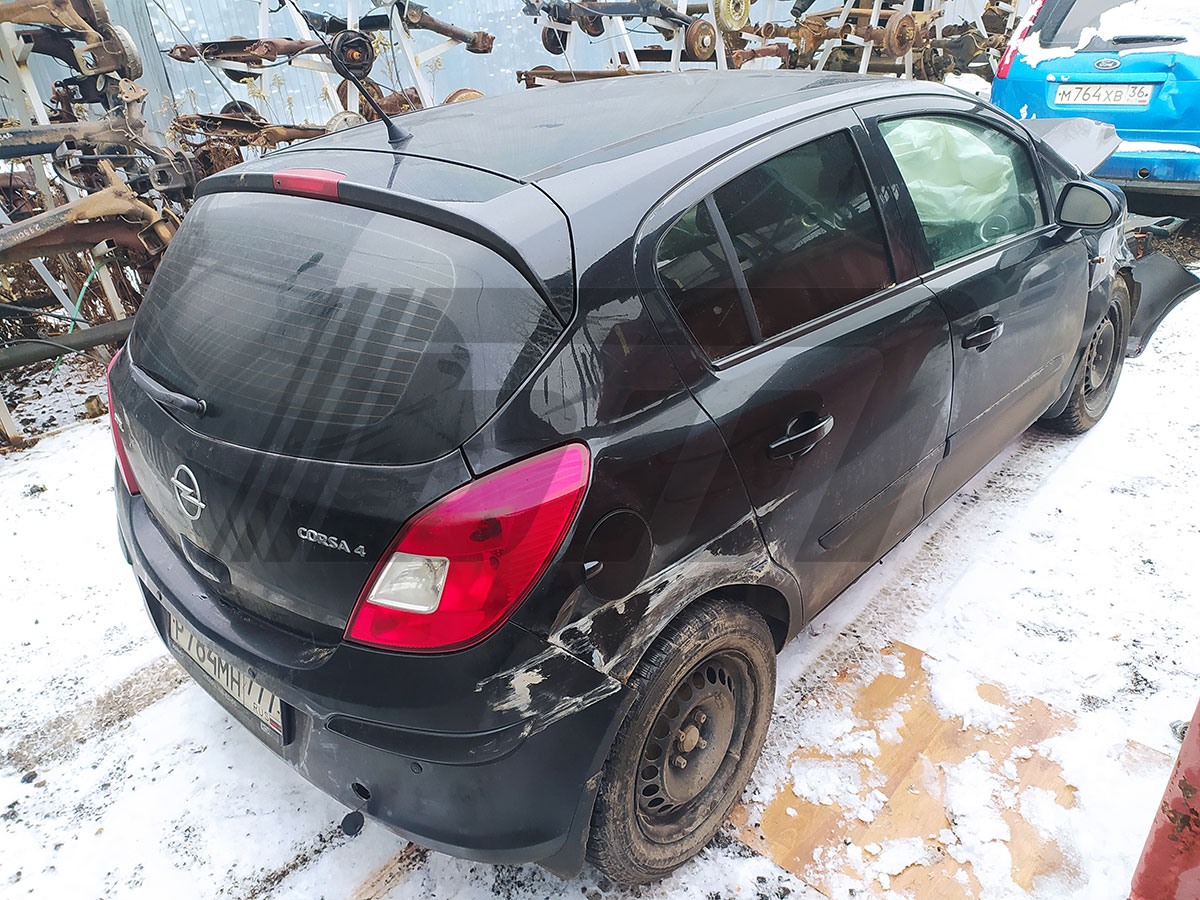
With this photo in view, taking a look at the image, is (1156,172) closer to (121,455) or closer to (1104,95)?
(1104,95)

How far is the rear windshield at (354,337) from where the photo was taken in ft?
4.44

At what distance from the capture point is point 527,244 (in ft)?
4.63

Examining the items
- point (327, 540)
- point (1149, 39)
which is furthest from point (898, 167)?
point (1149, 39)

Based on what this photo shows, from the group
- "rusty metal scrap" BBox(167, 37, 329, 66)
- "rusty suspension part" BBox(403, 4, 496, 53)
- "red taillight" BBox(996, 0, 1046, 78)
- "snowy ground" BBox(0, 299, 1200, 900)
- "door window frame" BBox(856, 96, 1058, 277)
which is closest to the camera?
"snowy ground" BBox(0, 299, 1200, 900)

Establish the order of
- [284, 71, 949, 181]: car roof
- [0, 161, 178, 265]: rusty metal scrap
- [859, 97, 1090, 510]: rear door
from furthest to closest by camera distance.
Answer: [0, 161, 178, 265]: rusty metal scrap, [859, 97, 1090, 510]: rear door, [284, 71, 949, 181]: car roof

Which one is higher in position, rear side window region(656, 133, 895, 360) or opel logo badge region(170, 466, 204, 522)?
rear side window region(656, 133, 895, 360)

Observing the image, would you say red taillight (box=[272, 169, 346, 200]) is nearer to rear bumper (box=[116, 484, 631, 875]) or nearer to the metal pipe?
rear bumper (box=[116, 484, 631, 875])

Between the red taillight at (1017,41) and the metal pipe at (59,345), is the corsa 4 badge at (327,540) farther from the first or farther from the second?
the red taillight at (1017,41)

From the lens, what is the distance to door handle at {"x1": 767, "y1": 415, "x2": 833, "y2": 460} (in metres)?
1.73

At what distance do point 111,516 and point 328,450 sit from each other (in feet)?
8.85

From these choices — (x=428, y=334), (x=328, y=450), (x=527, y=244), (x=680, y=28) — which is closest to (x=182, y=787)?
(x=328, y=450)

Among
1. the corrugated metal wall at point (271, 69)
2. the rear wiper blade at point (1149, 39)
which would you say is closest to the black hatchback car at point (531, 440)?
the rear wiper blade at point (1149, 39)

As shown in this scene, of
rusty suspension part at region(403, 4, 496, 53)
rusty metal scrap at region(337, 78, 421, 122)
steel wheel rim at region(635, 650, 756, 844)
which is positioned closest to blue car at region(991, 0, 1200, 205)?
rusty suspension part at region(403, 4, 496, 53)

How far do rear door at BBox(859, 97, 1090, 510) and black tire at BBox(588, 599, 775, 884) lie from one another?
1.05 meters
